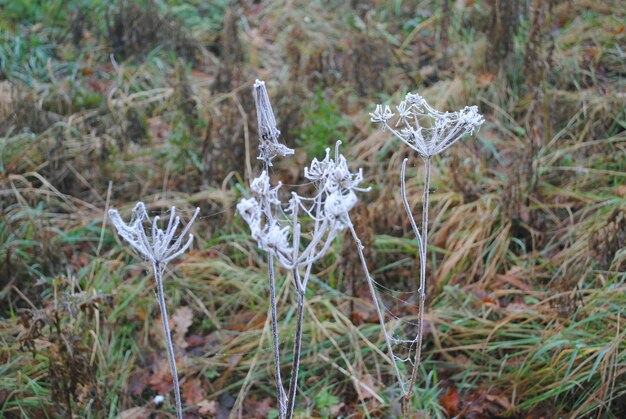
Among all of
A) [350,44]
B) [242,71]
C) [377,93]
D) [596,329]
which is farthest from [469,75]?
[596,329]

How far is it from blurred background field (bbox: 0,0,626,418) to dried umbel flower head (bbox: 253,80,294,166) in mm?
960

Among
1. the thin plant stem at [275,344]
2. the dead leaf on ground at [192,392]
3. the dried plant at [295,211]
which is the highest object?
the dried plant at [295,211]

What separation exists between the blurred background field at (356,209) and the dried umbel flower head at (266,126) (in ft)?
3.15

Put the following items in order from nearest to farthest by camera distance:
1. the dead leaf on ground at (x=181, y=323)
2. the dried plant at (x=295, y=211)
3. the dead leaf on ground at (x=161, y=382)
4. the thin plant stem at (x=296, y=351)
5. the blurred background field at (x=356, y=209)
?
the dried plant at (x=295, y=211) < the thin plant stem at (x=296, y=351) < the blurred background field at (x=356, y=209) < the dead leaf on ground at (x=161, y=382) < the dead leaf on ground at (x=181, y=323)

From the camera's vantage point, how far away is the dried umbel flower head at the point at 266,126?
5.31 ft

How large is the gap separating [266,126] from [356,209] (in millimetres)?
1814

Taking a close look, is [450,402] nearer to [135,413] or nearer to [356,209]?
[356,209]

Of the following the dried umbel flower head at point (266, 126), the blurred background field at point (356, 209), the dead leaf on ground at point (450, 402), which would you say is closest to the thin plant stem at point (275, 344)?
the dried umbel flower head at point (266, 126)

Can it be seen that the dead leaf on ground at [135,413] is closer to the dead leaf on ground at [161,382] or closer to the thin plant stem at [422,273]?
the dead leaf on ground at [161,382]

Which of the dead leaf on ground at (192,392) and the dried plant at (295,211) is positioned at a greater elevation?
the dried plant at (295,211)

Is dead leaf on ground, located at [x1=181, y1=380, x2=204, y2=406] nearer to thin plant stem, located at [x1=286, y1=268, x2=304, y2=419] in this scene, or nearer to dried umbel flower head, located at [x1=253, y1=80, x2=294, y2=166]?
thin plant stem, located at [x1=286, y1=268, x2=304, y2=419]

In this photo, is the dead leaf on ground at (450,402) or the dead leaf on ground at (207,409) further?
the dead leaf on ground at (207,409)

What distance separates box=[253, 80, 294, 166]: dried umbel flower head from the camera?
1.62 m

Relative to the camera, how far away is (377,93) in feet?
15.9
